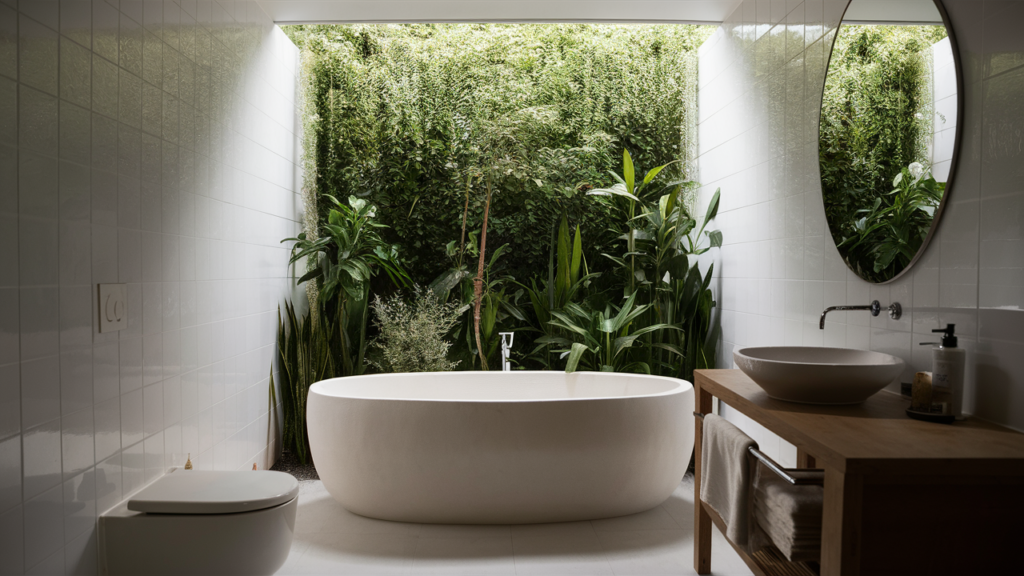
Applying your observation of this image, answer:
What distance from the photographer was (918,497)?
5.21 feet

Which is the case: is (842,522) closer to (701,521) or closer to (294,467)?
(701,521)

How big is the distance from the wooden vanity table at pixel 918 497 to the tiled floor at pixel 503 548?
1.17 metres

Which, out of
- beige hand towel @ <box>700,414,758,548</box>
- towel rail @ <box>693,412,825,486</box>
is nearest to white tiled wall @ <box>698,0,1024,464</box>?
towel rail @ <box>693,412,825,486</box>

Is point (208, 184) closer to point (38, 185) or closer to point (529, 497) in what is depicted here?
point (38, 185)

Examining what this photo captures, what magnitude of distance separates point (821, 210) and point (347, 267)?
261cm

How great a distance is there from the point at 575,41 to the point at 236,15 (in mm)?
2311

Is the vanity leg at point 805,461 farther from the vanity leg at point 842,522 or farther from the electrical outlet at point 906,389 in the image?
the vanity leg at point 842,522

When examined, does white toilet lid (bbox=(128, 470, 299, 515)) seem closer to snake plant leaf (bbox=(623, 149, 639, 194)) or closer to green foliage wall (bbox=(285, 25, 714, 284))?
green foliage wall (bbox=(285, 25, 714, 284))

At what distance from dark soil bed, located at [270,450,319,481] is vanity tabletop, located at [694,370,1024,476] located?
105 inches

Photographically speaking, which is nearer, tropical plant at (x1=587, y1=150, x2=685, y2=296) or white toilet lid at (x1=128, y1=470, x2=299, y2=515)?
white toilet lid at (x1=128, y1=470, x2=299, y2=515)

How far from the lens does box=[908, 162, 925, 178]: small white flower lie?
6.95ft

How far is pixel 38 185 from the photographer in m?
1.87

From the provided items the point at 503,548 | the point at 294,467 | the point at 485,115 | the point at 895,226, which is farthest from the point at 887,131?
the point at 294,467

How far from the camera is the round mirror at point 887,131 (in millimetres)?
2061
